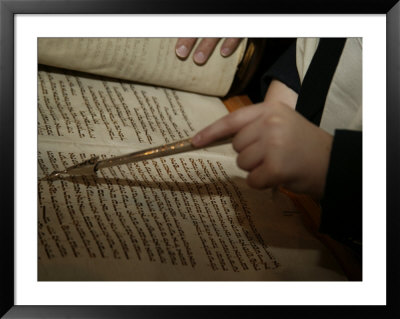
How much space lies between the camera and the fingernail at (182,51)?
32.5 inches

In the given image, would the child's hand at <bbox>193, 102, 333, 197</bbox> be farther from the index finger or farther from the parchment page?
the parchment page

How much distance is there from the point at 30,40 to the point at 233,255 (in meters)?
0.33

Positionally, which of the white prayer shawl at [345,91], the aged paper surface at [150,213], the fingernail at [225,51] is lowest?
the aged paper surface at [150,213]

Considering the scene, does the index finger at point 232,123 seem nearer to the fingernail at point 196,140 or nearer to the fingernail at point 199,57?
the fingernail at point 196,140

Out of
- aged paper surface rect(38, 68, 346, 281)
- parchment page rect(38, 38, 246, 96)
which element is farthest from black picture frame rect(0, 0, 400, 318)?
parchment page rect(38, 38, 246, 96)

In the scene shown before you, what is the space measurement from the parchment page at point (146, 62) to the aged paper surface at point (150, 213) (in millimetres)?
62

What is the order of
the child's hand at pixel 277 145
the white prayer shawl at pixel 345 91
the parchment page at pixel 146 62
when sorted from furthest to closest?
1. the parchment page at pixel 146 62
2. the white prayer shawl at pixel 345 91
3. the child's hand at pixel 277 145

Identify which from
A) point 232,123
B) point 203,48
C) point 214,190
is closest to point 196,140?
point 232,123

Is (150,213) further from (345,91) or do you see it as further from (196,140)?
(345,91)

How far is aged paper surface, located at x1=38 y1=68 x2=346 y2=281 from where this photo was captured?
519mm

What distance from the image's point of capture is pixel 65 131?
71 cm

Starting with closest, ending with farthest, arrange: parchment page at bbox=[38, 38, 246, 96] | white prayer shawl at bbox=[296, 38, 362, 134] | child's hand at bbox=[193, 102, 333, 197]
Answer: child's hand at bbox=[193, 102, 333, 197] < white prayer shawl at bbox=[296, 38, 362, 134] < parchment page at bbox=[38, 38, 246, 96]

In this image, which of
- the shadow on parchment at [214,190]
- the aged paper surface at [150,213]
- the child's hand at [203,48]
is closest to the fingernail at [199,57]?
the child's hand at [203,48]

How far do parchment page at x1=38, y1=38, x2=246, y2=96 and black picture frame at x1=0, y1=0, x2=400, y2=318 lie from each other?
28 centimetres
